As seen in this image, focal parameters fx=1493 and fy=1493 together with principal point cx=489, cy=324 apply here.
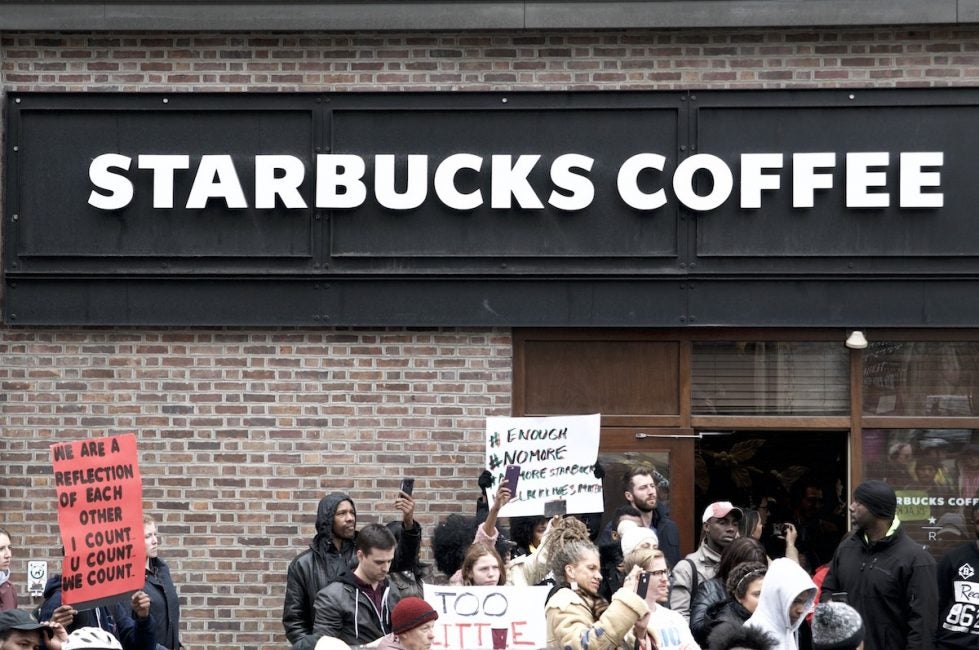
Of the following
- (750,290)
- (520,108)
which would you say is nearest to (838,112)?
(750,290)

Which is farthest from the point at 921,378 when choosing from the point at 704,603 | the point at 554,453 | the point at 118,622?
the point at 118,622

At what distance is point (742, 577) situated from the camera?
7957mm

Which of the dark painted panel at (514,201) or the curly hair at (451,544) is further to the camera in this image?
the dark painted panel at (514,201)

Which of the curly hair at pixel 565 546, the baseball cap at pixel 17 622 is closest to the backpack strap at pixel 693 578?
the curly hair at pixel 565 546

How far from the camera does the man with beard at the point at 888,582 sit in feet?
28.6

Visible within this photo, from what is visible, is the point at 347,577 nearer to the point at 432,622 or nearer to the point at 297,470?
the point at 432,622

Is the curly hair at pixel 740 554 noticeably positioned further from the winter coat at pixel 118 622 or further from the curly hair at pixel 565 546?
the winter coat at pixel 118 622

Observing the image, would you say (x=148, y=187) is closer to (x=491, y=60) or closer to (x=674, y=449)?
(x=491, y=60)

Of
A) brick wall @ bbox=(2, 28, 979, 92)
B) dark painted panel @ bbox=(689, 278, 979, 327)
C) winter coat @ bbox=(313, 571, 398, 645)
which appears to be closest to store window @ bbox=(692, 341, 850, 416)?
dark painted panel @ bbox=(689, 278, 979, 327)

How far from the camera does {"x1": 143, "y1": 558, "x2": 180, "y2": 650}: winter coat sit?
8.82m

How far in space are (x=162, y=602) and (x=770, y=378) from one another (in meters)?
4.93

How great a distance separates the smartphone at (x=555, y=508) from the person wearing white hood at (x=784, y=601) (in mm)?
3019

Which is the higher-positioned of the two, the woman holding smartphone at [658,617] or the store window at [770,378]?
the store window at [770,378]

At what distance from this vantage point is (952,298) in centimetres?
1112
